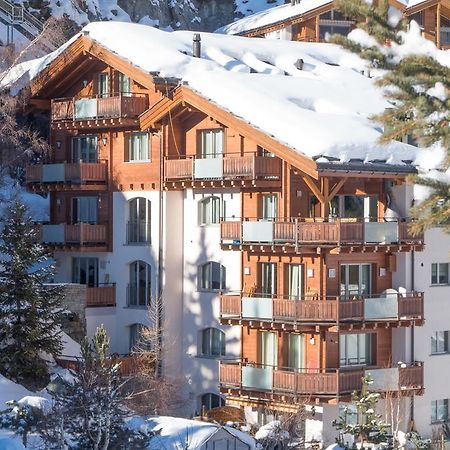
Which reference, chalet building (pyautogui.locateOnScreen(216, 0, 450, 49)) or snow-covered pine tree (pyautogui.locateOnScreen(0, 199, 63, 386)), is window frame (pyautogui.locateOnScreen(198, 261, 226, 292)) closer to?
snow-covered pine tree (pyautogui.locateOnScreen(0, 199, 63, 386))

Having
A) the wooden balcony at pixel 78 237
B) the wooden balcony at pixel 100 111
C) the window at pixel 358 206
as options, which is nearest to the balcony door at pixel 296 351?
the window at pixel 358 206

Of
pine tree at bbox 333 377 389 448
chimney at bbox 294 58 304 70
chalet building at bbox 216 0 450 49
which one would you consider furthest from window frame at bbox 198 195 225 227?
chalet building at bbox 216 0 450 49

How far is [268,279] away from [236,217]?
7.80 ft

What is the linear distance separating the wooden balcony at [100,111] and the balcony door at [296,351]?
9756 millimetres

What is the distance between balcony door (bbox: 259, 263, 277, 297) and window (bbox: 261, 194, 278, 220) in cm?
149

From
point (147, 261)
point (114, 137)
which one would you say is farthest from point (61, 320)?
point (114, 137)

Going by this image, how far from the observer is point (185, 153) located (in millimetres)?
44219

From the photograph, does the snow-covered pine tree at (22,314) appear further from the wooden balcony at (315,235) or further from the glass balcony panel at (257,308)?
the wooden balcony at (315,235)

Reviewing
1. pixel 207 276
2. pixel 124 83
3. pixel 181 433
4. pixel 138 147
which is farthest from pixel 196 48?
pixel 181 433

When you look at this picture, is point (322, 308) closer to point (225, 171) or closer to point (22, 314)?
point (225, 171)

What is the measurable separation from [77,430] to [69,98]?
21310mm

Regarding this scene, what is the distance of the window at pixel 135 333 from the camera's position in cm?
4441

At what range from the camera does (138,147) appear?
45.8 meters

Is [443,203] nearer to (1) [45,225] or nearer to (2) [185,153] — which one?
(2) [185,153]
